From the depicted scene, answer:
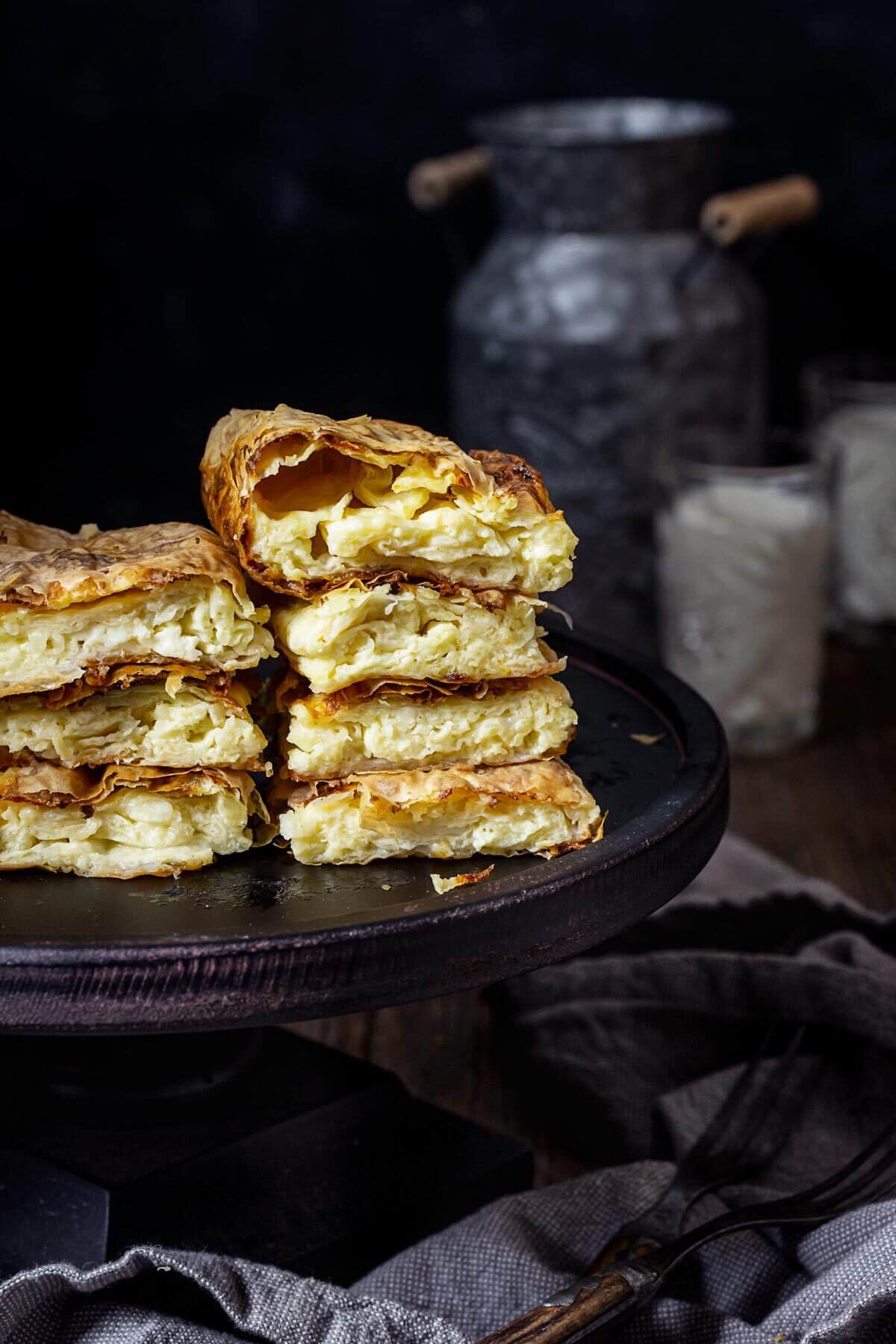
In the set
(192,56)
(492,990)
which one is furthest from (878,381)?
(492,990)

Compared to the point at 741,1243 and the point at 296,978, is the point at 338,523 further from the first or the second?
the point at 741,1243

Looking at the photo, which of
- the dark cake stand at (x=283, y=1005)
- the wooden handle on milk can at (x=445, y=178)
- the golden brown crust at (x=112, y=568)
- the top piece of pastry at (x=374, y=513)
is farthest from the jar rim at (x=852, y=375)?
the golden brown crust at (x=112, y=568)

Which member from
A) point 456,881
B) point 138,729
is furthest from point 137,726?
→ point 456,881

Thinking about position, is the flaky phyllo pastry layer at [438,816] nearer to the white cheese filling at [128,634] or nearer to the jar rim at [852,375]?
the white cheese filling at [128,634]

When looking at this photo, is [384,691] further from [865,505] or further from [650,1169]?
[865,505]

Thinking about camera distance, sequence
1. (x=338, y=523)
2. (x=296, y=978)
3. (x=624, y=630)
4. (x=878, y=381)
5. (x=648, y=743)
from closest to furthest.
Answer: (x=296, y=978)
(x=338, y=523)
(x=648, y=743)
(x=624, y=630)
(x=878, y=381)

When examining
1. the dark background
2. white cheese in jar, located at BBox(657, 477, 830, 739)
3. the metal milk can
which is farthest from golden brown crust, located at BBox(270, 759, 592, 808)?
the dark background

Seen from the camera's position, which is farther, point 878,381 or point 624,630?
point 878,381

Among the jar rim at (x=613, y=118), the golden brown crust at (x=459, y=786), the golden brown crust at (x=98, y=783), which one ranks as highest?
the jar rim at (x=613, y=118)
